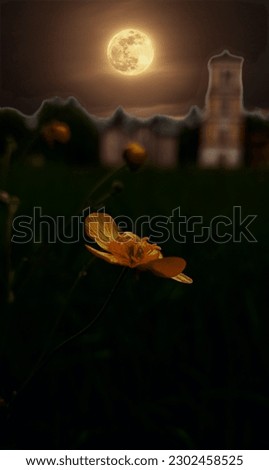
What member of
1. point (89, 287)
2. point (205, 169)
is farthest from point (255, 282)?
point (205, 169)

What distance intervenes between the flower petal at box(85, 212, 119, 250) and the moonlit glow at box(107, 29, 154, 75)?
0.60 m

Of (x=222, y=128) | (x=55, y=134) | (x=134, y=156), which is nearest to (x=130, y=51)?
(x=55, y=134)

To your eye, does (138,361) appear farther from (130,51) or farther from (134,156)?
(130,51)

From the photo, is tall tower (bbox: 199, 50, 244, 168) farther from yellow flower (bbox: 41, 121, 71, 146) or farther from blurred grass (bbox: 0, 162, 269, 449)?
blurred grass (bbox: 0, 162, 269, 449)

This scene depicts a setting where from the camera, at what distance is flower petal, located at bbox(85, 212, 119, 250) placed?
2.16 ft

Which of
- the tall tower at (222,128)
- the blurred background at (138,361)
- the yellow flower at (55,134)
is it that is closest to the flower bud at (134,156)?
the blurred background at (138,361)

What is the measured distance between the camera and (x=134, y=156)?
0.91 metres

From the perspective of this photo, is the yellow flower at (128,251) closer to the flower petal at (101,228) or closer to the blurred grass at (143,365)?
the flower petal at (101,228)

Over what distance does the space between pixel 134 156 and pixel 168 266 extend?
35cm

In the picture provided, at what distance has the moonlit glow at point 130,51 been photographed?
1.23 m

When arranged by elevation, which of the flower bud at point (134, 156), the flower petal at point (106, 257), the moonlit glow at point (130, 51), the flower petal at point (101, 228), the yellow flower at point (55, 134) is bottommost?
the flower petal at point (106, 257)

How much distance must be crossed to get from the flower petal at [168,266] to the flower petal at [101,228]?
2.9 inches
